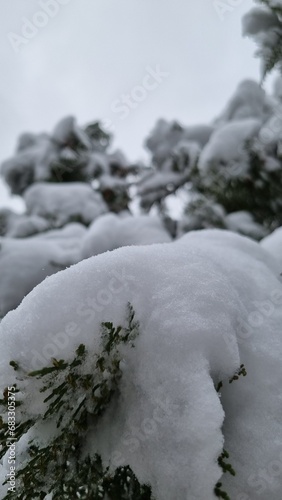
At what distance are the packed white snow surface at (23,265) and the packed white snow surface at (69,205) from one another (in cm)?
220

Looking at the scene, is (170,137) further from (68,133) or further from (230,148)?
(230,148)

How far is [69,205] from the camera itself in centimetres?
636

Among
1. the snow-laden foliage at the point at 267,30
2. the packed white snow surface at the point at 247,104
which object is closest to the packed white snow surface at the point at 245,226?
the snow-laden foliage at the point at 267,30

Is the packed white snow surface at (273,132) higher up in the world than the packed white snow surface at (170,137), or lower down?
higher up

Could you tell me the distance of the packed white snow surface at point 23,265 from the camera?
143 inches

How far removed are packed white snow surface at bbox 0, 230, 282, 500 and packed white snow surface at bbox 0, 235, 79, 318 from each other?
2.39 m

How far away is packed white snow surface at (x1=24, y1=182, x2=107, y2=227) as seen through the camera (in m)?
6.30

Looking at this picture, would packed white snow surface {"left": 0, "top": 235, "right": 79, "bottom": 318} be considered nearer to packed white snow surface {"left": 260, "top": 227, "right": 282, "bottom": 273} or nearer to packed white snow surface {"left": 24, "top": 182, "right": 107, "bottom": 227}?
packed white snow surface {"left": 260, "top": 227, "right": 282, "bottom": 273}

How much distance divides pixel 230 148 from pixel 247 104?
8.13 feet

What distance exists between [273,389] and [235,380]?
0.41ft

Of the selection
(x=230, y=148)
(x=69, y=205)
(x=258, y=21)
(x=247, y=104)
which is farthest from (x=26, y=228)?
(x=247, y=104)

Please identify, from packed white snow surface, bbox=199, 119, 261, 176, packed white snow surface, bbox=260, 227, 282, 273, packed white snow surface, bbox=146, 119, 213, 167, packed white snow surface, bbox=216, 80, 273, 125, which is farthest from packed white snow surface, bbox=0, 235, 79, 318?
packed white snow surface, bbox=216, 80, 273, 125

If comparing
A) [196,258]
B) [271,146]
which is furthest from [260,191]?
[196,258]

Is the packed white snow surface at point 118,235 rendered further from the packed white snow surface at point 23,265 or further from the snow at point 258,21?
the snow at point 258,21
